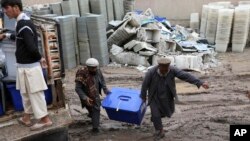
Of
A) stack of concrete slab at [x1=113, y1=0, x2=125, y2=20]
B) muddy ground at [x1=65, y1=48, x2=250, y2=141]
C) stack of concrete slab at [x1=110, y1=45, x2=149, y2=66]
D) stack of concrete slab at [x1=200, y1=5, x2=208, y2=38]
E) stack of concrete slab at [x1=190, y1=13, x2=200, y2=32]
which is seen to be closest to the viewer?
muddy ground at [x1=65, y1=48, x2=250, y2=141]

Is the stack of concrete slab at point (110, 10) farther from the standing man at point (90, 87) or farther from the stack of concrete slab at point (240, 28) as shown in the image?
the standing man at point (90, 87)

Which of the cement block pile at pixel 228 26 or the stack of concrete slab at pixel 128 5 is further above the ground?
the stack of concrete slab at pixel 128 5

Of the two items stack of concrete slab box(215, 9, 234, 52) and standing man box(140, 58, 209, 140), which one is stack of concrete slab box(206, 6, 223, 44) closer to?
stack of concrete slab box(215, 9, 234, 52)

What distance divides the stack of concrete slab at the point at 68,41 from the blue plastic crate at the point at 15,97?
19.1 ft

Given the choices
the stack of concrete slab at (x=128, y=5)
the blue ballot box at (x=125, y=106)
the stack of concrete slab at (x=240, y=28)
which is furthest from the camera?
the stack of concrete slab at (x=128, y=5)

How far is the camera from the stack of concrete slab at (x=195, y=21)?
15.1 metres

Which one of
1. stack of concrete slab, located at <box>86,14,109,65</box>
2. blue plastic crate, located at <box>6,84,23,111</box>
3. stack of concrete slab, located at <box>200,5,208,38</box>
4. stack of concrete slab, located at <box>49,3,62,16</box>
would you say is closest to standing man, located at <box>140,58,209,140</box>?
blue plastic crate, located at <box>6,84,23,111</box>

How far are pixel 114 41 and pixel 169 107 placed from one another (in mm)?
5834

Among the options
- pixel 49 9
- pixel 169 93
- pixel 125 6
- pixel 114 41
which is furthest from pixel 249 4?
pixel 169 93

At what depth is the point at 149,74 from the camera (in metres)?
6.81

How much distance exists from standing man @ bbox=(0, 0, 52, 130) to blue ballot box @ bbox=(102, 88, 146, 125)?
63.0 inches

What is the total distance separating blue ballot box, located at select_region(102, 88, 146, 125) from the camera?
695 cm

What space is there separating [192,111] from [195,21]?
289 inches

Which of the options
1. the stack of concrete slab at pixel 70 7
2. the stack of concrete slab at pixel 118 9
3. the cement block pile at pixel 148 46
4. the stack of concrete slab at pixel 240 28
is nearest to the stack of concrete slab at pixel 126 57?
the cement block pile at pixel 148 46
